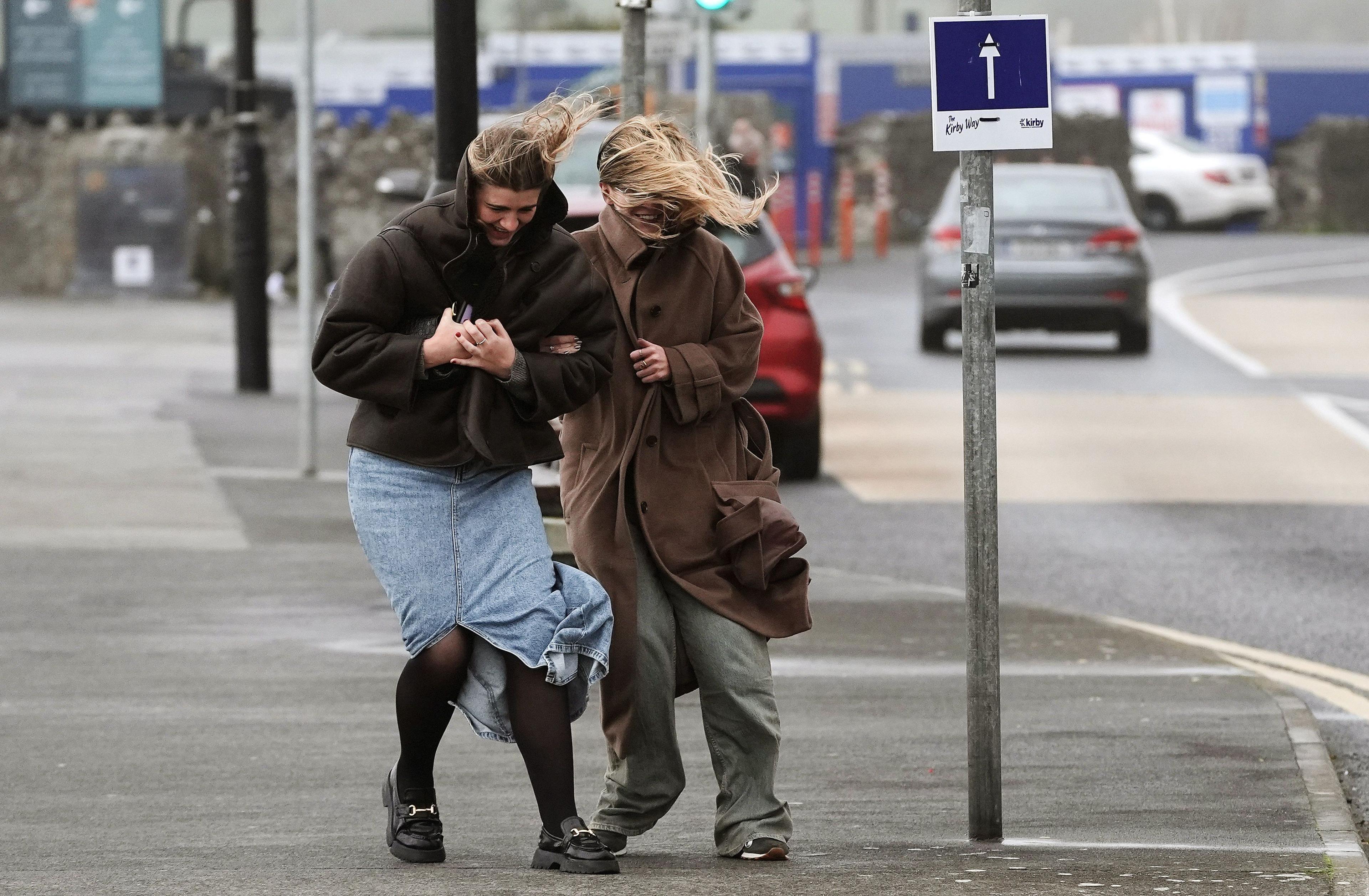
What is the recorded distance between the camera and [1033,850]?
546 cm

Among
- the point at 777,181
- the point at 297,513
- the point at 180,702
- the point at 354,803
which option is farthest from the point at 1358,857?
the point at 297,513

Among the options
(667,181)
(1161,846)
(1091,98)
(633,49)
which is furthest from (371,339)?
(1091,98)

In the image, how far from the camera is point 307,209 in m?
13.6

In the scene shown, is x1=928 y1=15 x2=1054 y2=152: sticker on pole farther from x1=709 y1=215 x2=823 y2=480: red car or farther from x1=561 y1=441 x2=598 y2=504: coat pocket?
x1=709 y1=215 x2=823 y2=480: red car

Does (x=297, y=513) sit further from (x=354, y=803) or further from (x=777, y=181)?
(x=777, y=181)

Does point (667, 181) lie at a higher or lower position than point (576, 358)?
higher

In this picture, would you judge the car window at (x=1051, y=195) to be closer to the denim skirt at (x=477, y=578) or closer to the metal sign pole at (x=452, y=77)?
the metal sign pole at (x=452, y=77)

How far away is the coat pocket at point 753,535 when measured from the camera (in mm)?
5199

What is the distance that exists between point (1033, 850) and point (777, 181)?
64.1 inches

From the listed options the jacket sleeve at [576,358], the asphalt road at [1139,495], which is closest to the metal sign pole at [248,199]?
the asphalt road at [1139,495]

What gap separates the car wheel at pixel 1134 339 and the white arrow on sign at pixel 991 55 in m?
15.9

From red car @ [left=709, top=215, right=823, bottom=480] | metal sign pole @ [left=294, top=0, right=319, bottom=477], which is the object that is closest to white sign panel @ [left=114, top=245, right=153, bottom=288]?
metal sign pole @ [left=294, top=0, right=319, bottom=477]

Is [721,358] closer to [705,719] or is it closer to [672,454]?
[672,454]

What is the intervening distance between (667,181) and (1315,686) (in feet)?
12.9
